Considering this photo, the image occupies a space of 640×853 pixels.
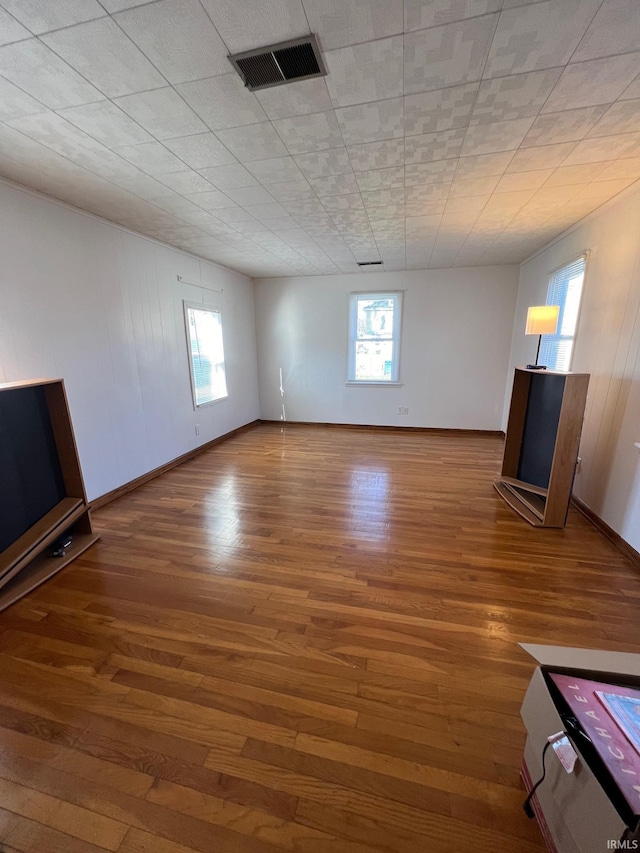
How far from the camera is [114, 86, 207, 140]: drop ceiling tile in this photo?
1657 millimetres

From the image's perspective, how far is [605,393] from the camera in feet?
9.23

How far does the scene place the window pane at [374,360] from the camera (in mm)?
5883

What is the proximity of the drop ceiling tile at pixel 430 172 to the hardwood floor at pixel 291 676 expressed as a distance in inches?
109

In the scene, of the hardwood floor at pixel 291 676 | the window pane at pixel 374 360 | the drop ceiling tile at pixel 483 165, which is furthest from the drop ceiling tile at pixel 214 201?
the window pane at pixel 374 360

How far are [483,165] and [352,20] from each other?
4.78ft

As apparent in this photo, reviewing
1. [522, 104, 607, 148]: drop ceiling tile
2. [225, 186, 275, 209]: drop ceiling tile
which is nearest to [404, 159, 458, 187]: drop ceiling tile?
[522, 104, 607, 148]: drop ceiling tile

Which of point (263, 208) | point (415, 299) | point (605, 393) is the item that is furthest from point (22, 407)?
point (415, 299)

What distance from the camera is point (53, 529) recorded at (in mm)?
2328

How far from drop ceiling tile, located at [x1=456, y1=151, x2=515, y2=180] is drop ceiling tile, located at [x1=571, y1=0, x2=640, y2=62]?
0.75 m

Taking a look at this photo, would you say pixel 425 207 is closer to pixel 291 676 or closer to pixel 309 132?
pixel 309 132

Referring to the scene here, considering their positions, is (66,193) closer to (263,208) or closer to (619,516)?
(263,208)

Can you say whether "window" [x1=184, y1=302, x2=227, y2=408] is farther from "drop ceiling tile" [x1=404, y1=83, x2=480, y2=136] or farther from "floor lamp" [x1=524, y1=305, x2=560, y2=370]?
"floor lamp" [x1=524, y1=305, x2=560, y2=370]

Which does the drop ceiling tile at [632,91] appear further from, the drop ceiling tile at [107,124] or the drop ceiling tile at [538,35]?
the drop ceiling tile at [107,124]

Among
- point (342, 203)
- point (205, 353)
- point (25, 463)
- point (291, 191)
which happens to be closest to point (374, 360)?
point (205, 353)
